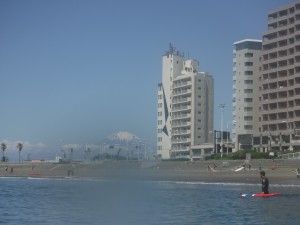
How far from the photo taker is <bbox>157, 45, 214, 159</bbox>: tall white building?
181 m

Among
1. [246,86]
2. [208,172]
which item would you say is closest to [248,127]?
[246,86]

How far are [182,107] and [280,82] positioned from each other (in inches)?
1772

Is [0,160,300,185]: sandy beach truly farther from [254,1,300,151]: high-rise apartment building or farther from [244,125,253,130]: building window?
[244,125,253,130]: building window

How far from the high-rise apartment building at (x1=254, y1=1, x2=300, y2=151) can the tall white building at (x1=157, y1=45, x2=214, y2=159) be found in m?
31.2

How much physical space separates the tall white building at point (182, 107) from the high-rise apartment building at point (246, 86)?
1791cm

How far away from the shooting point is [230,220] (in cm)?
3694

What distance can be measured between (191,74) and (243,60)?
71.8ft

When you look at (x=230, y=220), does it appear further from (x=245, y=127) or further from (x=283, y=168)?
(x=245, y=127)

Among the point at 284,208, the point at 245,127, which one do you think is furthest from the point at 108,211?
the point at 245,127

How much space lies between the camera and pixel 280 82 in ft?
483

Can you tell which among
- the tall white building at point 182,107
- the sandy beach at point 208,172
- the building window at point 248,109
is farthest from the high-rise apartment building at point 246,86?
the sandy beach at point 208,172

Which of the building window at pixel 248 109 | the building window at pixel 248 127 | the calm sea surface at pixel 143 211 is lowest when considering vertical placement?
the calm sea surface at pixel 143 211

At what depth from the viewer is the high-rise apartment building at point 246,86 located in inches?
6403

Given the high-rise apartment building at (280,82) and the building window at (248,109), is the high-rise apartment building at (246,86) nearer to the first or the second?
the building window at (248,109)
